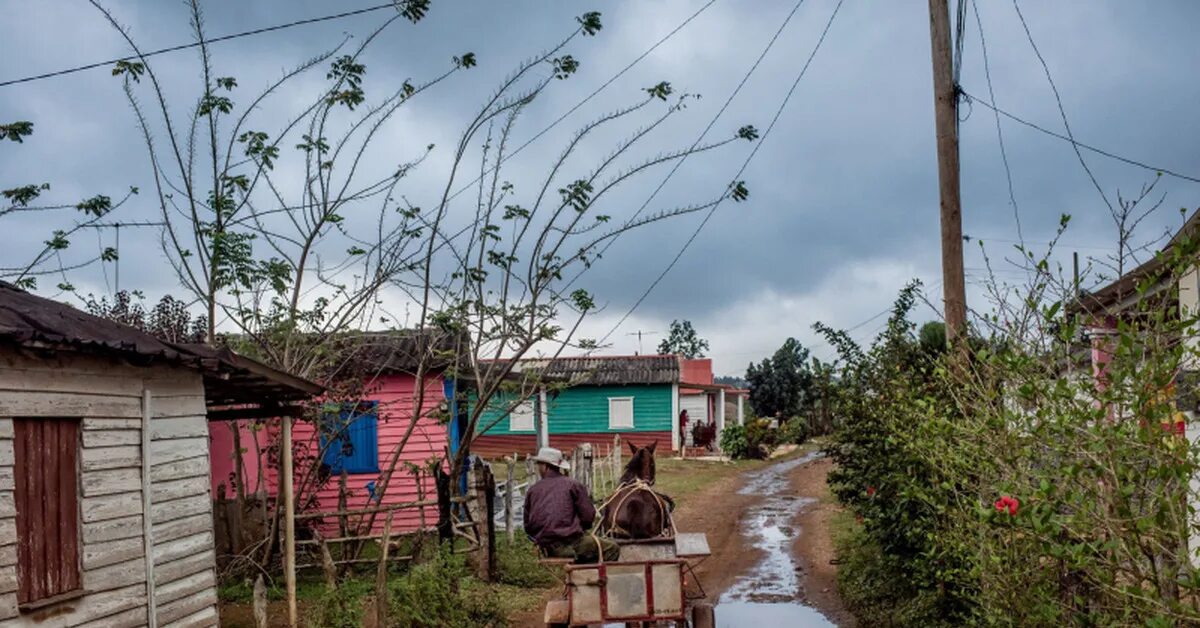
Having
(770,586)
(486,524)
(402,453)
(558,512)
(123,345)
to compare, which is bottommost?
(770,586)

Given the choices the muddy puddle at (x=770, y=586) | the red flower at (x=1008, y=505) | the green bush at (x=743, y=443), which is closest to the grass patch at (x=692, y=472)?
the green bush at (x=743, y=443)

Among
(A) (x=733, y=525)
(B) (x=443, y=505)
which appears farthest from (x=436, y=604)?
(A) (x=733, y=525)

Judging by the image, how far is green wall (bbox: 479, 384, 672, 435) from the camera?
127ft

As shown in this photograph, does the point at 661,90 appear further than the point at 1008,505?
Yes

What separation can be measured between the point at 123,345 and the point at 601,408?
31345 millimetres

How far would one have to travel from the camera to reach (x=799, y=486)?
93.9ft

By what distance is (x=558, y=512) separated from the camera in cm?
1009

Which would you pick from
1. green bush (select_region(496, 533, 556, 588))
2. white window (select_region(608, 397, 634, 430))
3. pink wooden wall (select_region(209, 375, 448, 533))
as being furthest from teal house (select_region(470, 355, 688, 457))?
green bush (select_region(496, 533, 556, 588))

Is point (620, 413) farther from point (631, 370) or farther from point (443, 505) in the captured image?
point (443, 505)

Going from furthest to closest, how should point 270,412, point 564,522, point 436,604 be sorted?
1. point 270,412
2. point 436,604
3. point 564,522

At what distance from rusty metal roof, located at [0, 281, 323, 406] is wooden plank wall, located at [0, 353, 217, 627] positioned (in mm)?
280

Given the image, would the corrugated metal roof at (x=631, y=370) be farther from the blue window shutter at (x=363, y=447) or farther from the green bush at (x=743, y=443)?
the blue window shutter at (x=363, y=447)

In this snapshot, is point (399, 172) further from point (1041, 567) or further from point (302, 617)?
point (1041, 567)

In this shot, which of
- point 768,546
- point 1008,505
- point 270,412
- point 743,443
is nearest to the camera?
point 1008,505
